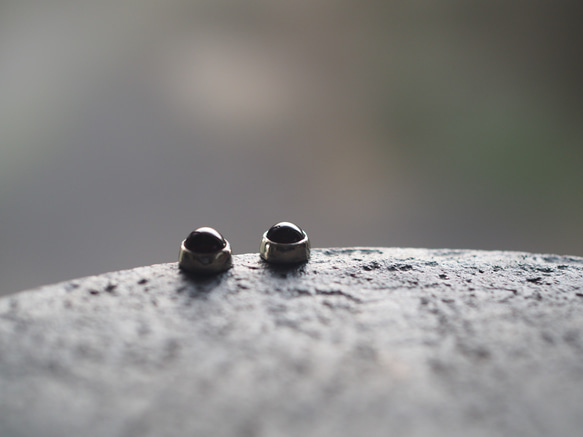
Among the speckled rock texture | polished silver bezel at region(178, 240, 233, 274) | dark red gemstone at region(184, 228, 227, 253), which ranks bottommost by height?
A: the speckled rock texture

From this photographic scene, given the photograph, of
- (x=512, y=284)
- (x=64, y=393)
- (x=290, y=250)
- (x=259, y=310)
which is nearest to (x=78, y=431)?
(x=64, y=393)

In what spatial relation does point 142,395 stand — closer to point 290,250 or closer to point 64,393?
point 64,393

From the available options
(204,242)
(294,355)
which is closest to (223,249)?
(204,242)

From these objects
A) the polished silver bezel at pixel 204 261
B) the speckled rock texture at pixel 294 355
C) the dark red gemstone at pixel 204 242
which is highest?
the dark red gemstone at pixel 204 242

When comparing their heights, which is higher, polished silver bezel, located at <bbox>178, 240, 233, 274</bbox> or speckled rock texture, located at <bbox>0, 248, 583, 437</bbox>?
polished silver bezel, located at <bbox>178, 240, 233, 274</bbox>

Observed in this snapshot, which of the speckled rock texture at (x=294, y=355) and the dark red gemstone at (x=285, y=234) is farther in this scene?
the dark red gemstone at (x=285, y=234)

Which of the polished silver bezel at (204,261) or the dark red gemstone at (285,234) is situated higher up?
the dark red gemstone at (285,234)

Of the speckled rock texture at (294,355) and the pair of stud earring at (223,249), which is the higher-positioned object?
the pair of stud earring at (223,249)

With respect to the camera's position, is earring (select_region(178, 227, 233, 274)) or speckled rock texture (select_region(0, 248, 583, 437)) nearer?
speckled rock texture (select_region(0, 248, 583, 437))
